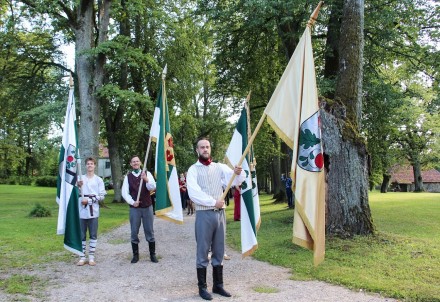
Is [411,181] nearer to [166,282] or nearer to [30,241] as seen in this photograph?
[30,241]

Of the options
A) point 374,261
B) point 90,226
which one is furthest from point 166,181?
point 374,261

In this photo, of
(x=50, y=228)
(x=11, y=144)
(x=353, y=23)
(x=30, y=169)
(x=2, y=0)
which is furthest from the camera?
(x=30, y=169)

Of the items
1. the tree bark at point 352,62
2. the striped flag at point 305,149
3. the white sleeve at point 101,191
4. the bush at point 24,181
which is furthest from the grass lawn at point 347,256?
the bush at point 24,181

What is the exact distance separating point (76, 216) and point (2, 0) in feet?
64.5

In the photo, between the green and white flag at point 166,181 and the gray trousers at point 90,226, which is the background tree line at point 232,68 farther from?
the gray trousers at point 90,226

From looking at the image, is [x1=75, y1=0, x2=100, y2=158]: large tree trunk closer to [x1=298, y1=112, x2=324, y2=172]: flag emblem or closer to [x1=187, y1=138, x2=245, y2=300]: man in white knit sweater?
[x1=187, y1=138, x2=245, y2=300]: man in white knit sweater

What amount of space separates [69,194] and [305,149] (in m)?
5.14

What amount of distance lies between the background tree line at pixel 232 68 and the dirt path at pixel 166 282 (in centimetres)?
364

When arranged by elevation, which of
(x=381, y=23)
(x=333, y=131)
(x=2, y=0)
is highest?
(x=2, y=0)

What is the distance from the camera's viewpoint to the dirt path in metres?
6.27

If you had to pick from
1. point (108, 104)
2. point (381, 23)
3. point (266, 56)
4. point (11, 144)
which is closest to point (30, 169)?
point (11, 144)

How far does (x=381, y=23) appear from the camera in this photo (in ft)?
50.3

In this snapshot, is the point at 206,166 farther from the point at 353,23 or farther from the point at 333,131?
the point at 353,23

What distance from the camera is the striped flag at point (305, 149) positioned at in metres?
5.53
